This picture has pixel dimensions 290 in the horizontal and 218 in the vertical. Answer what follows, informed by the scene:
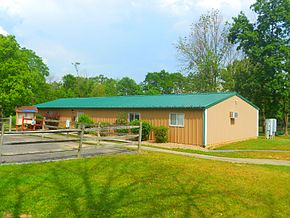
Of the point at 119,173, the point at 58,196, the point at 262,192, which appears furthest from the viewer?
the point at 119,173

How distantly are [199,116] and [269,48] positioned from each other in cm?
1612

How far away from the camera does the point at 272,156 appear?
46.6 ft

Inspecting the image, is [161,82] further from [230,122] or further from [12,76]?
[230,122]

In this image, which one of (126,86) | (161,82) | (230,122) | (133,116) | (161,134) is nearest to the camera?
(161,134)

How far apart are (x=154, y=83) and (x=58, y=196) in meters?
73.8

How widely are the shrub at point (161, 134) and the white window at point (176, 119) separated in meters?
0.78

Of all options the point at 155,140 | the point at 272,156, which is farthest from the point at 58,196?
the point at 155,140

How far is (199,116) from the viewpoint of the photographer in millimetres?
18125

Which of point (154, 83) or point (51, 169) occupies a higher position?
point (154, 83)

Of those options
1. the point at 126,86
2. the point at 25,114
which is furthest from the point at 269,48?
the point at 126,86

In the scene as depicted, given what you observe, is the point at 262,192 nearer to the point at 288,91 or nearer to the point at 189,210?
the point at 189,210

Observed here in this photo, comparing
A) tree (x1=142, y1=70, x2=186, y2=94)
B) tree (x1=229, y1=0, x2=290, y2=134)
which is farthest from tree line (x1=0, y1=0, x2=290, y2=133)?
tree (x1=142, y1=70, x2=186, y2=94)

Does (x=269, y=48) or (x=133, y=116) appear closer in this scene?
(x=133, y=116)

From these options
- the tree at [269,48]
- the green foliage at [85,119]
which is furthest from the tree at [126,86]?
the green foliage at [85,119]
